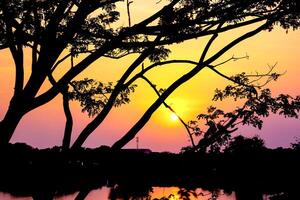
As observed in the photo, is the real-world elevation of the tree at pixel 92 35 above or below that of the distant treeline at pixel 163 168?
above

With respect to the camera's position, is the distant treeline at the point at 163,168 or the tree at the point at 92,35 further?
the tree at the point at 92,35

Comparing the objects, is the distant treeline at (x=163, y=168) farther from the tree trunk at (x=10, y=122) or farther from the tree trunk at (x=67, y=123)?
the tree trunk at (x=67, y=123)

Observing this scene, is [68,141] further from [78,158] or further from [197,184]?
[197,184]

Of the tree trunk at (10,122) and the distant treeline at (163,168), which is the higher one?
the tree trunk at (10,122)

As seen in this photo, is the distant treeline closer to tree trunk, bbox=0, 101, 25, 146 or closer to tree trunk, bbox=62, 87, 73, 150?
tree trunk, bbox=0, 101, 25, 146

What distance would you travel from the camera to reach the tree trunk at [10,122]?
7.06 metres

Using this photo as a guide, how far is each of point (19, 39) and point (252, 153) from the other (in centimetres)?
567

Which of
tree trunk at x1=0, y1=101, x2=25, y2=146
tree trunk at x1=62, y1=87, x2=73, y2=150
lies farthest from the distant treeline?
tree trunk at x1=62, y1=87, x2=73, y2=150

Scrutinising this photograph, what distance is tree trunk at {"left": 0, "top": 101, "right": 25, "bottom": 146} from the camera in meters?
7.06

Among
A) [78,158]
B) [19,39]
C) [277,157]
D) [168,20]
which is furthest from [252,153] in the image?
[19,39]

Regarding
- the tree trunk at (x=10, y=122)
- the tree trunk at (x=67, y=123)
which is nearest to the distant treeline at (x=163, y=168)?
the tree trunk at (x=10, y=122)

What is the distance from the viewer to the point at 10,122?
7.13 metres

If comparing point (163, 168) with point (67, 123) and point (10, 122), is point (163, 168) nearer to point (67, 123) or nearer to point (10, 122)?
point (10, 122)

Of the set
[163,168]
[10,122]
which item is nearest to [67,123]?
[10,122]
